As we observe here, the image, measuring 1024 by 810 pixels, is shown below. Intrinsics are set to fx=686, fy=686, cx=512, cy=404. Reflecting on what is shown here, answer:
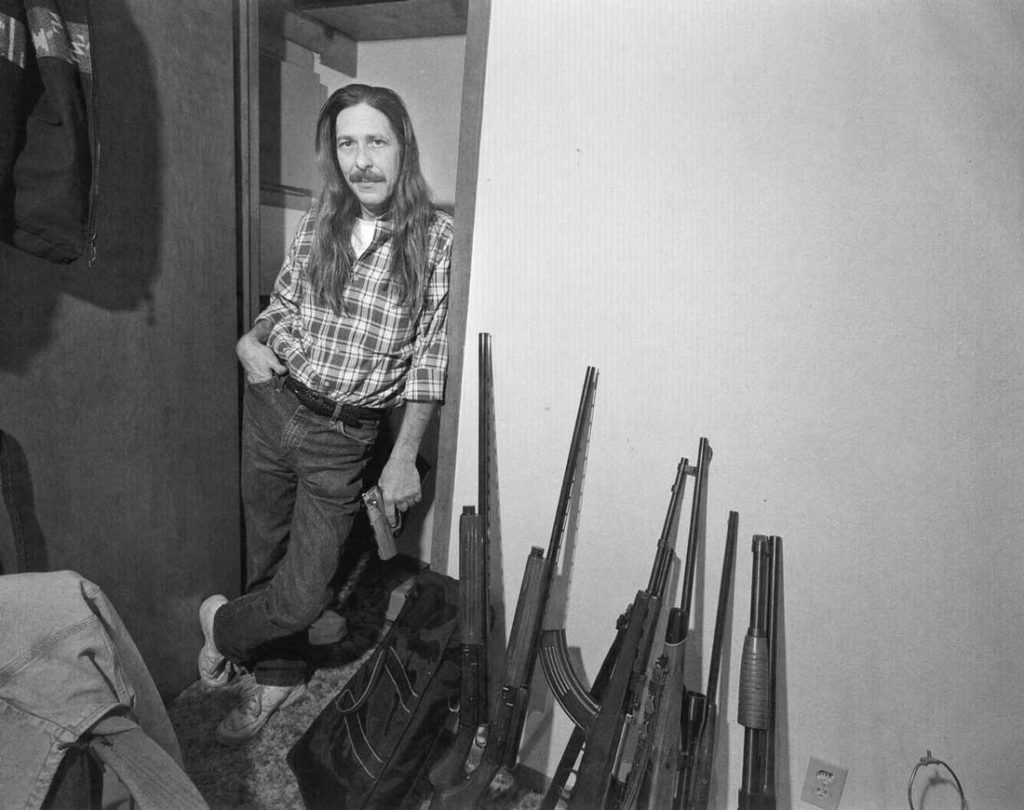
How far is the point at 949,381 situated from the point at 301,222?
4.18 feet

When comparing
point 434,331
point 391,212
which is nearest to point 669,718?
point 434,331

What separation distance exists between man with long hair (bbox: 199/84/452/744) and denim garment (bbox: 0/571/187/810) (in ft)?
2.10

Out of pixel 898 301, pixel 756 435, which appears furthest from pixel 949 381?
pixel 756 435

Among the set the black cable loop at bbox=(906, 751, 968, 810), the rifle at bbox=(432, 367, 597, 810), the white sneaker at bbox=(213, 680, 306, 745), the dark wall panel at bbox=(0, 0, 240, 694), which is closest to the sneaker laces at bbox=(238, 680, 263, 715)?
the white sneaker at bbox=(213, 680, 306, 745)

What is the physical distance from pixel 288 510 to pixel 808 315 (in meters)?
1.18

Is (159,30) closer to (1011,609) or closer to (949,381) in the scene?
(949,381)

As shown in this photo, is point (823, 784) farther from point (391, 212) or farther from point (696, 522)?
point (391, 212)

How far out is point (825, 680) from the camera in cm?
117

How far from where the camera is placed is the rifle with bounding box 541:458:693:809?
46.1 inches

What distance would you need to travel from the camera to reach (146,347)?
56.9 inches

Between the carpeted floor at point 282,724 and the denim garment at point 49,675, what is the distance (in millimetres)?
707

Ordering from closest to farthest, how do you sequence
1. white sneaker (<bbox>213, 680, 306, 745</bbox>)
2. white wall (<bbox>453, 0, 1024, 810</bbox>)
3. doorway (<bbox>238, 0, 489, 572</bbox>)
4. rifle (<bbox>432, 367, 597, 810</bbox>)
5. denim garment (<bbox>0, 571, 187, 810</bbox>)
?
denim garment (<bbox>0, 571, 187, 810</bbox>), white wall (<bbox>453, 0, 1024, 810</bbox>), rifle (<bbox>432, 367, 597, 810</bbox>), doorway (<bbox>238, 0, 489, 572</bbox>), white sneaker (<bbox>213, 680, 306, 745</bbox>)

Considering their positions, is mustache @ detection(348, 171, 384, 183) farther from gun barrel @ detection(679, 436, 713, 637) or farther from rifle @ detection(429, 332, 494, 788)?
gun barrel @ detection(679, 436, 713, 637)

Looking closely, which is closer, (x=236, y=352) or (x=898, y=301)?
(x=898, y=301)
